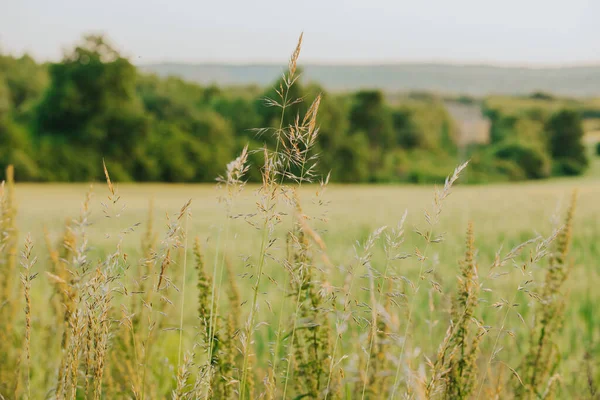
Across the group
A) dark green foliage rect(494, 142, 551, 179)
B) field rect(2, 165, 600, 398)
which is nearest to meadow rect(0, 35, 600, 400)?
field rect(2, 165, 600, 398)

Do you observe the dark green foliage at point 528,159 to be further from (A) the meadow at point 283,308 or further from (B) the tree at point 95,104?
(A) the meadow at point 283,308

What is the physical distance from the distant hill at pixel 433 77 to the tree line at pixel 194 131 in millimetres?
8974

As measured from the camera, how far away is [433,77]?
11650 centimetres

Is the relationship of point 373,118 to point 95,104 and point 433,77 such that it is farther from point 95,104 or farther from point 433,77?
point 433,77

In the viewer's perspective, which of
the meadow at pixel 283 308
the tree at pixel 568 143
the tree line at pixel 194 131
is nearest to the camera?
the meadow at pixel 283 308

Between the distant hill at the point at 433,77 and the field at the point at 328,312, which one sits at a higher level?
the distant hill at the point at 433,77

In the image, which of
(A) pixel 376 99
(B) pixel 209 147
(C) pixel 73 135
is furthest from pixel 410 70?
(C) pixel 73 135

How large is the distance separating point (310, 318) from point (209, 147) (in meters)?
60.9

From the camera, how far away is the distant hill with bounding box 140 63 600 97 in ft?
302

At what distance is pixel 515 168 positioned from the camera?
61.8m

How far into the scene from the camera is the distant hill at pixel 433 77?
91.9 m

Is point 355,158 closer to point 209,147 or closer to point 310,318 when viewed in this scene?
point 209,147

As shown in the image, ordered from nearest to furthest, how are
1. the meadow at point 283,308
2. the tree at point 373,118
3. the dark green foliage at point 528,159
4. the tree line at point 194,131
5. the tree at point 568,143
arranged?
the meadow at point 283,308, the tree line at point 194,131, the dark green foliage at point 528,159, the tree at point 568,143, the tree at point 373,118

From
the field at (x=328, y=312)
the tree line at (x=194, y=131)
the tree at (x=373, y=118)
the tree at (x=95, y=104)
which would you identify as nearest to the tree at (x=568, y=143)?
the tree line at (x=194, y=131)
